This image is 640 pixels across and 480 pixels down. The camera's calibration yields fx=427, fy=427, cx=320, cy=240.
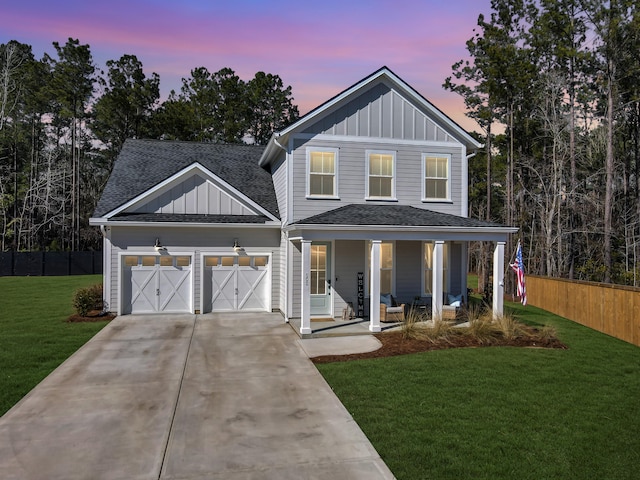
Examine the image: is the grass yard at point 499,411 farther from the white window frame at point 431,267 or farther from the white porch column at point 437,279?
the white window frame at point 431,267

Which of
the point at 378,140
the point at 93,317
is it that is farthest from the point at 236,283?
the point at 378,140

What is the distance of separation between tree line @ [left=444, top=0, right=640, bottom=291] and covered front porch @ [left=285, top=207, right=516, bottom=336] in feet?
31.9

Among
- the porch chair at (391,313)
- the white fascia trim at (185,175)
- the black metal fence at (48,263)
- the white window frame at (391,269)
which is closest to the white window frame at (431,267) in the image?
the white window frame at (391,269)

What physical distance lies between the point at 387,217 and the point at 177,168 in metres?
9.86

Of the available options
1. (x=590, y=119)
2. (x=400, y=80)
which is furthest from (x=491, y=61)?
(x=400, y=80)

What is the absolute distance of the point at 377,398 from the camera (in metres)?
7.43

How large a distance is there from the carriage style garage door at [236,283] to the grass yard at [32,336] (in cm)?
371

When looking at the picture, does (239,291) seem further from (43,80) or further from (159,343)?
(43,80)

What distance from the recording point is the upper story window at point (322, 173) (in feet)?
47.4

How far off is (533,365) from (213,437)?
23.6 feet

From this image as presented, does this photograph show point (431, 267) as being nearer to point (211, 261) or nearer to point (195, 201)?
point (211, 261)

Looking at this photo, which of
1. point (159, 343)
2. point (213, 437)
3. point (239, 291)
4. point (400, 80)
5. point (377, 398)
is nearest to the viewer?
point (213, 437)

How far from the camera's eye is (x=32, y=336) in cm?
1191

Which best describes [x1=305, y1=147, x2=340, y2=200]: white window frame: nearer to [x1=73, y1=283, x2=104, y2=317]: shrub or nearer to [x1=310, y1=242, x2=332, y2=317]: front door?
[x1=310, y1=242, x2=332, y2=317]: front door
